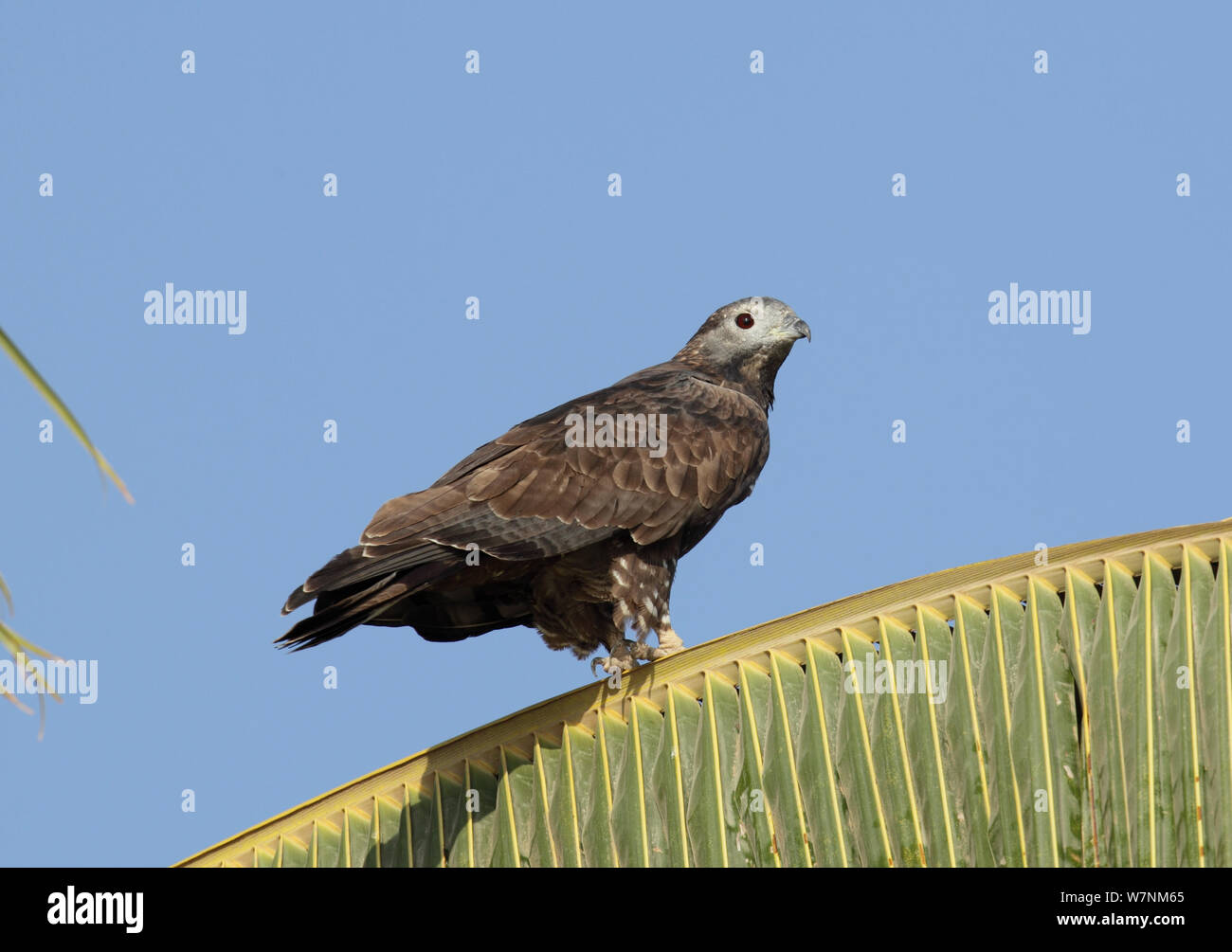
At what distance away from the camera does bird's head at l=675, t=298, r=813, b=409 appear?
892 cm

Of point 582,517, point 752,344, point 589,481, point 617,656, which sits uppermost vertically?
point 752,344

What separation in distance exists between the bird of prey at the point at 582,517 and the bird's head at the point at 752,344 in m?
0.61

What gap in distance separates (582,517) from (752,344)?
249cm

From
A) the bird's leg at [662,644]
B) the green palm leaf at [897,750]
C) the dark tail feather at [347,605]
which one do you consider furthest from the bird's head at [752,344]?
the green palm leaf at [897,750]

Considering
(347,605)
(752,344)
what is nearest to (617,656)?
(347,605)

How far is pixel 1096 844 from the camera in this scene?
434 centimetres

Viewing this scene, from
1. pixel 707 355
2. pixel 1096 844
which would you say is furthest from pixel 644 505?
Answer: pixel 1096 844

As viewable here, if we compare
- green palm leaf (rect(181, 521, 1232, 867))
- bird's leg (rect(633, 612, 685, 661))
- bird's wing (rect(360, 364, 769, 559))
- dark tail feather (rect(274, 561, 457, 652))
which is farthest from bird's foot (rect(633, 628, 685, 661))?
green palm leaf (rect(181, 521, 1232, 867))

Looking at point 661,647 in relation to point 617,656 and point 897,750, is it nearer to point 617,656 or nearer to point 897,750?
point 617,656

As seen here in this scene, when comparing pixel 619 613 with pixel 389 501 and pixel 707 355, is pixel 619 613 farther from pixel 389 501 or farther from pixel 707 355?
pixel 707 355

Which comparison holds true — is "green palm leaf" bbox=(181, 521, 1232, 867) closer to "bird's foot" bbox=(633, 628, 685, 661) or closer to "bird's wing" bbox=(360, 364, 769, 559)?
"bird's wing" bbox=(360, 364, 769, 559)

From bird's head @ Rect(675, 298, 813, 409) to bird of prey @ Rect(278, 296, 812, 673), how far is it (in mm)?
614

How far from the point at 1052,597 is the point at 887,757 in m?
0.84

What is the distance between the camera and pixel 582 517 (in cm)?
706
